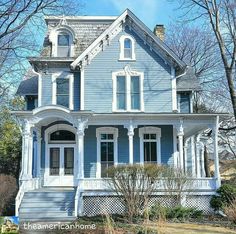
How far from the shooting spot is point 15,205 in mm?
16188

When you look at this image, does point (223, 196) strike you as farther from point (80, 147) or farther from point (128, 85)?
point (128, 85)

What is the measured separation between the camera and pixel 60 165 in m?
19.7

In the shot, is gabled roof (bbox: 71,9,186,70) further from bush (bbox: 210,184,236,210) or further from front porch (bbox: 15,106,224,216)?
bush (bbox: 210,184,236,210)

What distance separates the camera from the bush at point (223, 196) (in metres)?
16.0

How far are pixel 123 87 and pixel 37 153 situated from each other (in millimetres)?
5437

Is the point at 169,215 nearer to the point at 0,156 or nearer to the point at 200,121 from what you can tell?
the point at 200,121

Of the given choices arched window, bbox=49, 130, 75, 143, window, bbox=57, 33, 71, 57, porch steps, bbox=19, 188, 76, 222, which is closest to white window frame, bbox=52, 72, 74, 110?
window, bbox=57, 33, 71, 57

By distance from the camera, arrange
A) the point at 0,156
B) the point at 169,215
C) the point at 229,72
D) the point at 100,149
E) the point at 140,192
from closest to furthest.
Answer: the point at 140,192 → the point at 169,215 → the point at 229,72 → the point at 100,149 → the point at 0,156

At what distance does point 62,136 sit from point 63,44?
15.8 feet

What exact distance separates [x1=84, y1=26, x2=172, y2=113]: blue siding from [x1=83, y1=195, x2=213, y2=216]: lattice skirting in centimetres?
456

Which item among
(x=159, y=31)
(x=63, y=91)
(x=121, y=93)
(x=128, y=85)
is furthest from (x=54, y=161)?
(x=159, y=31)

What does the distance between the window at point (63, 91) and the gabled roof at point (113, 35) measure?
3.64 feet

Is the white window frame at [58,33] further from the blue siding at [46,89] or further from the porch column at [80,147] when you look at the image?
the porch column at [80,147]

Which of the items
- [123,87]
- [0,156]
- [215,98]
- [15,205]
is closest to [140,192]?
[15,205]
